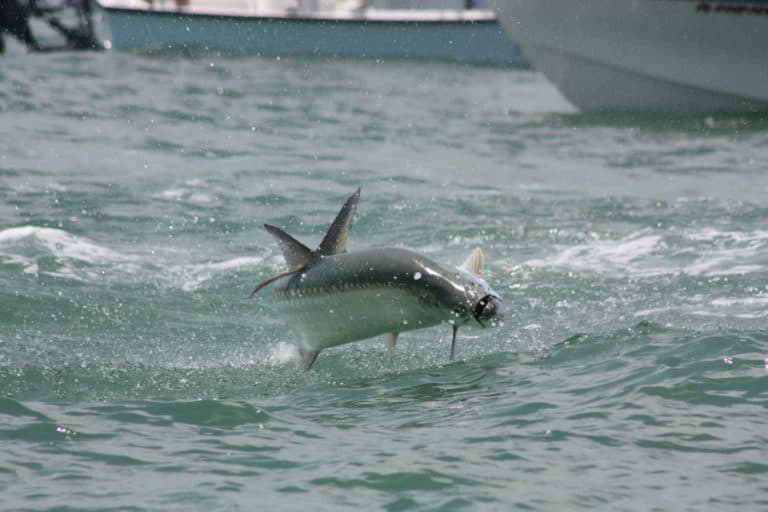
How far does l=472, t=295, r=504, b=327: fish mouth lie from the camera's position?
5.73 metres

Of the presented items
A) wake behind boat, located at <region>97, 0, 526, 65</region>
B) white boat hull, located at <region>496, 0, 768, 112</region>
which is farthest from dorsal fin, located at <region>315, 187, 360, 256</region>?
wake behind boat, located at <region>97, 0, 526, 65</region>

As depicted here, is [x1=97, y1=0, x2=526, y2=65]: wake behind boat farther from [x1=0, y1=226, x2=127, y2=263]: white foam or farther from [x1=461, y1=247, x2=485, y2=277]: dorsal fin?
[x1=461, y1=247, x2=485, y2=277]: dorsal fin

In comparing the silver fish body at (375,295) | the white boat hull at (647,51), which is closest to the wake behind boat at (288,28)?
the white boat hull at (647,51)

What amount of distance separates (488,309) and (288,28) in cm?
2400

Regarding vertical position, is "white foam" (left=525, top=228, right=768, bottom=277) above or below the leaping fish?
below

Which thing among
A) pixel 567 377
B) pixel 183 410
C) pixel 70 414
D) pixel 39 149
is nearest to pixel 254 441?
pixel 183 410

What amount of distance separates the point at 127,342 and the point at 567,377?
3.11 meters

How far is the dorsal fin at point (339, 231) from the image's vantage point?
6.40 meters

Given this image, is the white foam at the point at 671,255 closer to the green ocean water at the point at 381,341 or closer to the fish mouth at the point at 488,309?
the green ocean water at the point at 381,341

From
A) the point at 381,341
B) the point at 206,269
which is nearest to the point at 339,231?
the point at 381,341

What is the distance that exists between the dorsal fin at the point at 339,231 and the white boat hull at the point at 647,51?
14017mm

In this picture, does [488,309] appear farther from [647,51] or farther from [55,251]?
[647,51]

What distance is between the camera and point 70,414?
609cm

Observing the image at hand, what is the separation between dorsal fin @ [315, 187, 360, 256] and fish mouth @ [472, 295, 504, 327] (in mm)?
1014
